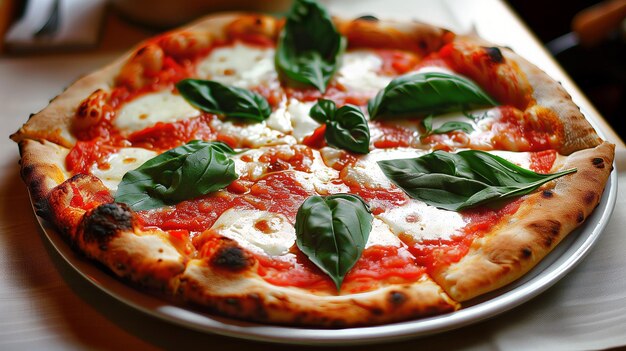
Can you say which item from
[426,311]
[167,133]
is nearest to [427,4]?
[167,133]

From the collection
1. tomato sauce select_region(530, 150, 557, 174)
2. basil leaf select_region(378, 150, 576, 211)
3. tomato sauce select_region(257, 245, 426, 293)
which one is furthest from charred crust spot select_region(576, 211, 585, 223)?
tomato sauce select_region(257, 245, 426, 293)

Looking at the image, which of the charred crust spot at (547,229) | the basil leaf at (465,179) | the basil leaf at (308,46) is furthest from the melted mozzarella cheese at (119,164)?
the charred crust spot at (547,229)

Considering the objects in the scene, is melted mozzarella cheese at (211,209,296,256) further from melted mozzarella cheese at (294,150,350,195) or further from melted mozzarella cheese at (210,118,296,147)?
melted mozzarella cheese at (210,118,296,147)

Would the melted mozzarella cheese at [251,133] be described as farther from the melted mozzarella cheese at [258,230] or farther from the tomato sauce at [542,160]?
the tomato sauce at [542,160]

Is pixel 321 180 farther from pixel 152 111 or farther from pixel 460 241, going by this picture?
pixel 152 111

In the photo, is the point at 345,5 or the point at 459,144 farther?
the point at 345,5

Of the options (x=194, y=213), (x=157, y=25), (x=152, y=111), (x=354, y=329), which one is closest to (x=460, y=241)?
(x=354, y=329)

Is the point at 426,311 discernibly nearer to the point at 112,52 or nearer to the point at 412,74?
the point at 412,74
